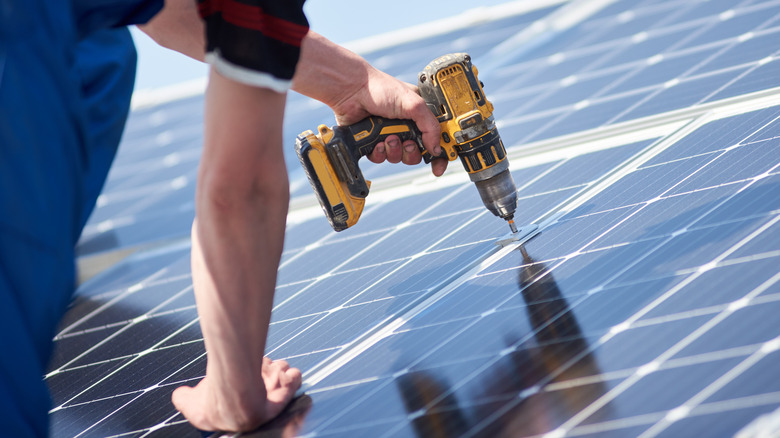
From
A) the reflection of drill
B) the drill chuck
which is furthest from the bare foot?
the drill chuck

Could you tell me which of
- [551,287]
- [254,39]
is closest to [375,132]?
[551,287]

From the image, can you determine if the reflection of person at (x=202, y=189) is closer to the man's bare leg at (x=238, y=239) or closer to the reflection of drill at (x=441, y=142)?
the man's bare leg at (x=238, y=239)

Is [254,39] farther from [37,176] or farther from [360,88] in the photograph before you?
[360,88]

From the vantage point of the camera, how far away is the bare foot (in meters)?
2.86

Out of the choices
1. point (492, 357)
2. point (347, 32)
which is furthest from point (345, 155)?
point (347, 32)

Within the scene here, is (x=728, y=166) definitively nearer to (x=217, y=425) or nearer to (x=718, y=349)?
(x=718, y=349)

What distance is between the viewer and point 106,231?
693 centimetres

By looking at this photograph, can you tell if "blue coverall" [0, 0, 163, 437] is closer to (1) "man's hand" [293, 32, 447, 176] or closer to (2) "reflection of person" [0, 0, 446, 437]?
(2) "reflection of person" [0, 0, 446, 437]

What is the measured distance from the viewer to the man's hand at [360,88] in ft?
11.9

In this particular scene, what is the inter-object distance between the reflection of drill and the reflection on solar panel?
0.33 meters

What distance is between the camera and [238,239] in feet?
8.94

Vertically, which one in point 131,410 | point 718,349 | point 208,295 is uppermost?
point 208,295

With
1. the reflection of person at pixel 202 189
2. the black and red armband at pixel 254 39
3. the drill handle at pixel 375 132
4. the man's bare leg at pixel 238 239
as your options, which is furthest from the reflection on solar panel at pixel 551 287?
the black and red armband at pixel 254 39

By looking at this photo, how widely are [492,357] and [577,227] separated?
3.17 feet
